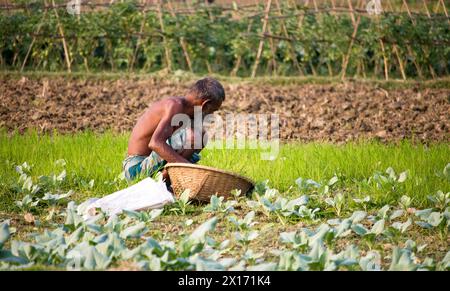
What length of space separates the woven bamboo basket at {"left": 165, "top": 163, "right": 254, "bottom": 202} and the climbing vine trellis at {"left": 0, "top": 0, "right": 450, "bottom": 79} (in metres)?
5.76

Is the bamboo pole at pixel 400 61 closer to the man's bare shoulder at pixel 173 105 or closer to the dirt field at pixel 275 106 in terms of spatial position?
the dirt field at pixel 275 106

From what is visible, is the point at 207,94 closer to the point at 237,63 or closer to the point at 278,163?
the point at 278,163

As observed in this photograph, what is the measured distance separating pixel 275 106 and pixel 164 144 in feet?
12.6

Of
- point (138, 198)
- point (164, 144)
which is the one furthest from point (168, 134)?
point (138, 198)

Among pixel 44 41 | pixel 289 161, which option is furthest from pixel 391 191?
pixel 44 41

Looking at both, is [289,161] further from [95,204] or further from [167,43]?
[167,43]

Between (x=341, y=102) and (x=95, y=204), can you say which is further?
(x=341, y=102)

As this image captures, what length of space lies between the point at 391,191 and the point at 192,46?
6.09 m

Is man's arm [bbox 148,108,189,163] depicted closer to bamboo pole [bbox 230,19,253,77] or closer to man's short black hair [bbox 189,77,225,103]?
man's short black hair [bbox 189,77,225,103]

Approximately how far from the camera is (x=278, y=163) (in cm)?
578

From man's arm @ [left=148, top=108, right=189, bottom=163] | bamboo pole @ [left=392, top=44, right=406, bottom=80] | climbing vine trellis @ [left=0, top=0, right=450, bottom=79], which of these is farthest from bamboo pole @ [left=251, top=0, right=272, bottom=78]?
man's arm @ [left=148, top=108, right=189, bottom=163]

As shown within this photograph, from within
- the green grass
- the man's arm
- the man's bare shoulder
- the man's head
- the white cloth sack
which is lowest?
the green grass

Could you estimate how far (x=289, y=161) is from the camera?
5867 mm

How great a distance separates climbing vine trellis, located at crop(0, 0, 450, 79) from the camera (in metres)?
10.6
